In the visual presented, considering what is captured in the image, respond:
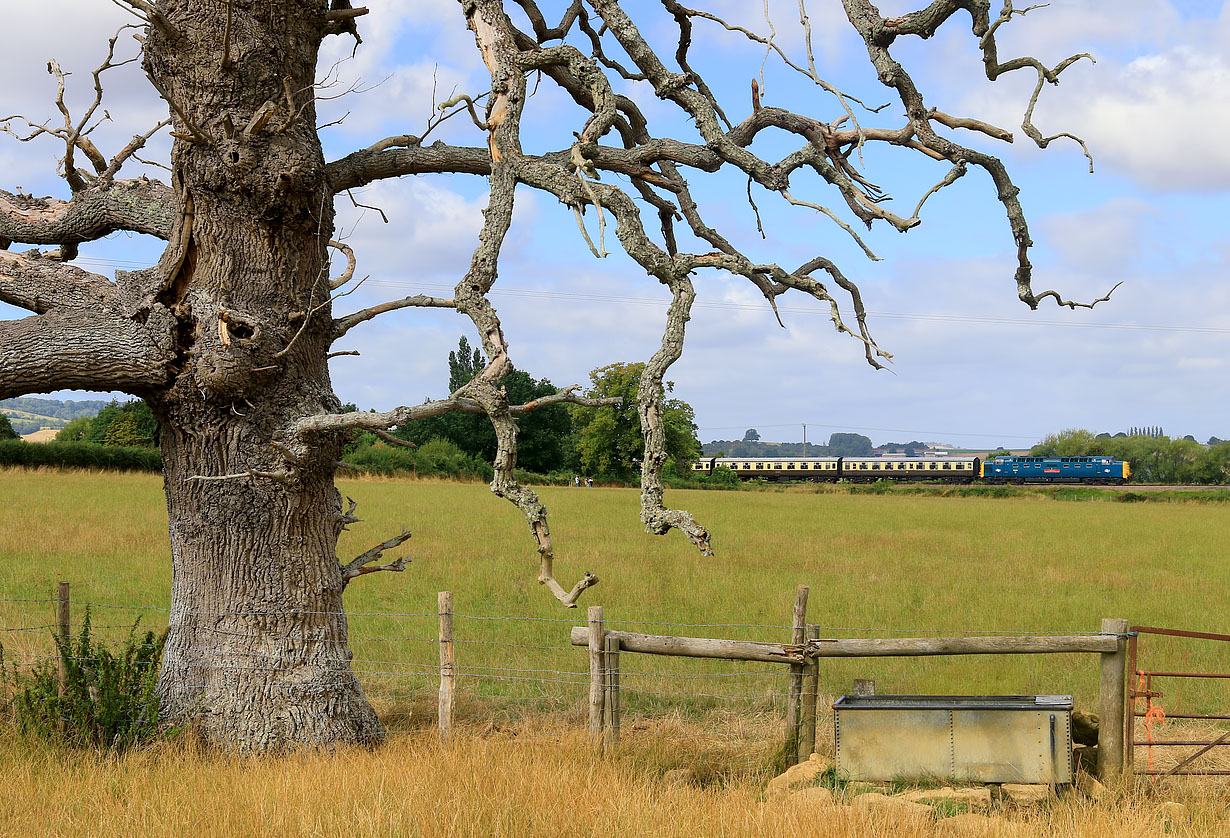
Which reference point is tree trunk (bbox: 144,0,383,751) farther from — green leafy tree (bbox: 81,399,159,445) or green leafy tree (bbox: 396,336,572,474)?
green leafy tree (bbox: 396,336,572,474)

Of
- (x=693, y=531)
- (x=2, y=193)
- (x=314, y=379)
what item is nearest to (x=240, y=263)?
(x=314, y=379)

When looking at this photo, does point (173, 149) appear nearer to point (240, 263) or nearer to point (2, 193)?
point (240, 263)

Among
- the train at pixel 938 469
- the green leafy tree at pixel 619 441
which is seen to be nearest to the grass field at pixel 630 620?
the green leafy tree at pixel 619 441

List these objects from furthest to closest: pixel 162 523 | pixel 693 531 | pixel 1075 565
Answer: pixel 162 523, pixel 1075 565, pixel 693 531

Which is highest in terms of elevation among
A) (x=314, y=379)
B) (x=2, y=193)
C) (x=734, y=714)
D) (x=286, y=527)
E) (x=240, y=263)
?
(x=2, y=193)

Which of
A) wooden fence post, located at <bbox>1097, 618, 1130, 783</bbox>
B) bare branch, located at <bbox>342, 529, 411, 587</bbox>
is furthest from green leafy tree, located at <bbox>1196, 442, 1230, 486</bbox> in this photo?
bare branch, located at <bbox>342, 529, 411, 587</bbox>

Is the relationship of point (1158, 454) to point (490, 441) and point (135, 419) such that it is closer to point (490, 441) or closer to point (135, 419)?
point (490, 441)

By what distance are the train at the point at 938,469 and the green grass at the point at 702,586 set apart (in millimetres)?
43043

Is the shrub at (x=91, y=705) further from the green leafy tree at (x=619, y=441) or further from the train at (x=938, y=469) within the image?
the train at (x=938, y=469)

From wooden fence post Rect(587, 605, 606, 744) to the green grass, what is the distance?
1.65 m

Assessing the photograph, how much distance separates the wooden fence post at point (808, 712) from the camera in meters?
8.49

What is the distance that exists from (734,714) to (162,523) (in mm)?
20135

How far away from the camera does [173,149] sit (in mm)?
8539

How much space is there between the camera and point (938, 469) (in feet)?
277
